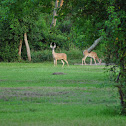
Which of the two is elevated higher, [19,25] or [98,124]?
[19,25]

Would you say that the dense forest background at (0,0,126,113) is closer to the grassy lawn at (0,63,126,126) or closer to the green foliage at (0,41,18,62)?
the green foliage at (0,41,18,62)

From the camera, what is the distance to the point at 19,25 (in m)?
44.1

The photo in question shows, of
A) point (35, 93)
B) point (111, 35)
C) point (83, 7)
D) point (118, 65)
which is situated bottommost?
point (35, 93)

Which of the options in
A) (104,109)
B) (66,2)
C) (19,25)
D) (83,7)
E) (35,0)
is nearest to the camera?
(104,109)

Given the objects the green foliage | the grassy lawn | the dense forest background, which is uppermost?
the dense forest background

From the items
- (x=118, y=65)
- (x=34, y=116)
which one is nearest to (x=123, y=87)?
(x=118, y=65)

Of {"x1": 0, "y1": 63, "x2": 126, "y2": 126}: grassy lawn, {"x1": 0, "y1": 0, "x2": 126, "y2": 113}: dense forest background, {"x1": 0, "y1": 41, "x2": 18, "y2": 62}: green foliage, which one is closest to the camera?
{"x1": 0, "y1": 63, "x2": 126, "y2": 126}: grassy lawn

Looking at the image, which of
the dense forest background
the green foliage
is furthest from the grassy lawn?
the green foliage

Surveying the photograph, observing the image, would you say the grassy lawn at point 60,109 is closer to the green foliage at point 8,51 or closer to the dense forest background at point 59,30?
the dense forest background at point 59,30

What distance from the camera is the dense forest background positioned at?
340 inches

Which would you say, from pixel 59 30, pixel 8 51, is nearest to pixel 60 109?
pixel 8 51

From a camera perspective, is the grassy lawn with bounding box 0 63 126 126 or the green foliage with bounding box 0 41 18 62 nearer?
the grassy lawn with bounding box 0 63 126 126

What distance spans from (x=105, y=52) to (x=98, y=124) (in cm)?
180

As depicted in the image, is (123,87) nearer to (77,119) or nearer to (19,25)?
(77,119)
